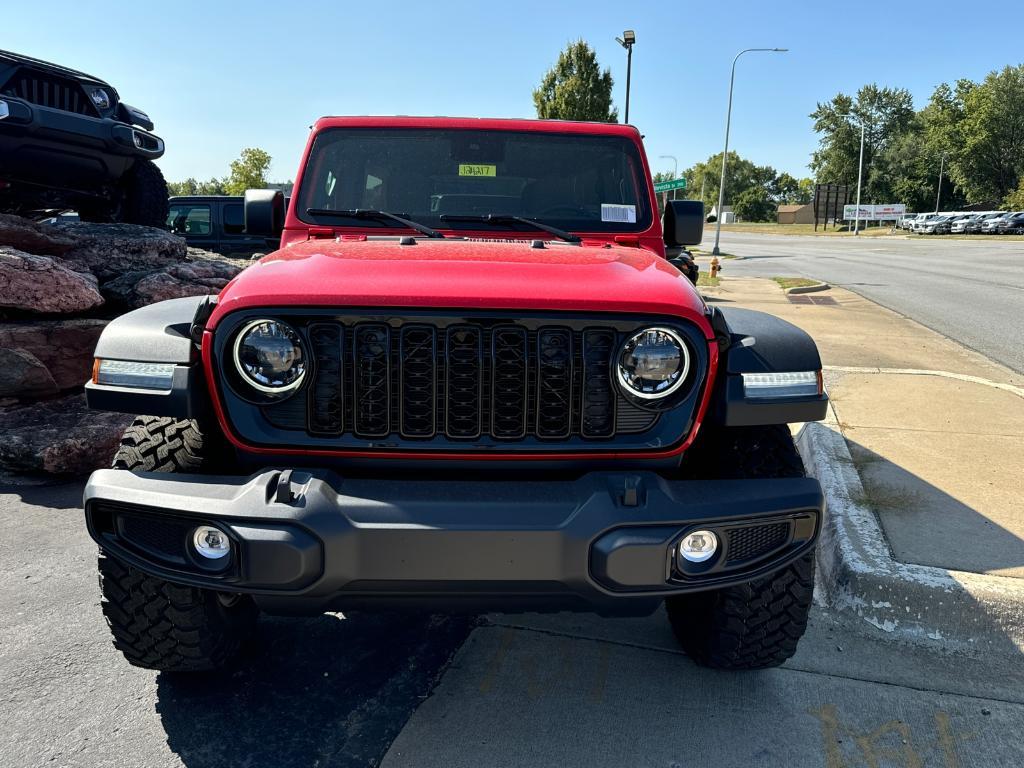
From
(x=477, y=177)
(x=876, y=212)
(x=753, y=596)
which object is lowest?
(x=753, y=596)

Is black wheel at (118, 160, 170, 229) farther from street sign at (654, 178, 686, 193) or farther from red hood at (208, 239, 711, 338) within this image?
street sign at (654, 178, 686, 193)

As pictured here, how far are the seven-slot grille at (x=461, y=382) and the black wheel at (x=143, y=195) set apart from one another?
6315 mm

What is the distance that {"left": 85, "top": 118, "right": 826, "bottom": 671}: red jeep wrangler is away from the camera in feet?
6.62

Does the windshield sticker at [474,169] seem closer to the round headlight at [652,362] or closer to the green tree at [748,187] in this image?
the round headlight at [652,362]

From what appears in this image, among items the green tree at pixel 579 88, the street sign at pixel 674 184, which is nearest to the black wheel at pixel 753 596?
the street sign at pixel 674 184

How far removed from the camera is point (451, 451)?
7.42ft

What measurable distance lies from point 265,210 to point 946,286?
1719 centimetres

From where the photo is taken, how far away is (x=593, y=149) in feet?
11.8

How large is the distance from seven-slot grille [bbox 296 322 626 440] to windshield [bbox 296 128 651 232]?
1.23m

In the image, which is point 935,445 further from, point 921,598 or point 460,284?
point 460,284

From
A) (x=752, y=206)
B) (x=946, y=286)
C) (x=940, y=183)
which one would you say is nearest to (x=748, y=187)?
(x=752, y=206)

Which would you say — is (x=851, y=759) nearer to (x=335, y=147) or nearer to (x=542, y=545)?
(x=542, y=545)

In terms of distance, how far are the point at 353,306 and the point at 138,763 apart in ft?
4.69

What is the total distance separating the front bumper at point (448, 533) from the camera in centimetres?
199
